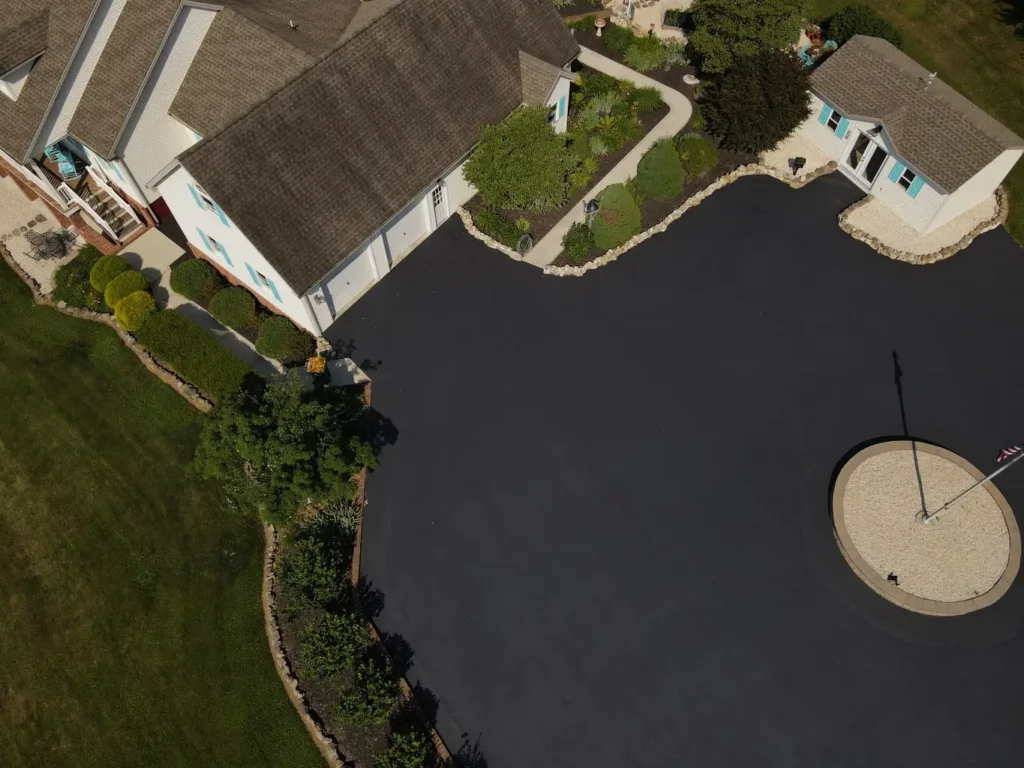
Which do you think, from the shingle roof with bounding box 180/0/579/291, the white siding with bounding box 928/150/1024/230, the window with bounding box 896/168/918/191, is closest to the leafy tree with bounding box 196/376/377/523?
the shingle roof with bounding box 180/0/579/291

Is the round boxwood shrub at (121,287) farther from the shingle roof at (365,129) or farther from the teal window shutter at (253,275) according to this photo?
the shingle roof at (365,129)

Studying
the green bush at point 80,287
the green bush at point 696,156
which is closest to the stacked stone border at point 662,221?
the green bush at point 696,156

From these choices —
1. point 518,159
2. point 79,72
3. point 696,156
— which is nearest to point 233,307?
point 79,72

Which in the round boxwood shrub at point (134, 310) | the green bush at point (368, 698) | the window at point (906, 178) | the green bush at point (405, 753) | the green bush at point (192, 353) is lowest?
the window at point (906, 178)

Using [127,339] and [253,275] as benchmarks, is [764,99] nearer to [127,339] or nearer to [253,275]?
[253,275]

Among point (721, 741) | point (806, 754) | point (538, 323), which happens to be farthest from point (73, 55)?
point (806, 754)

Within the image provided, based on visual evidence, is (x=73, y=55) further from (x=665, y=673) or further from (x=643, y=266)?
(x=665, y=673)
